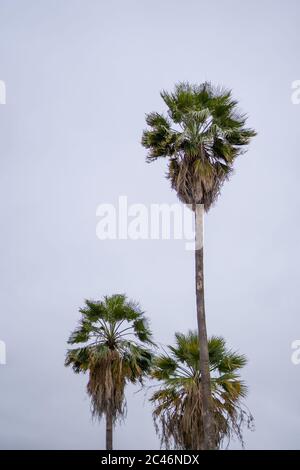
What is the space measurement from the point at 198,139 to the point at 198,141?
3.2 inches

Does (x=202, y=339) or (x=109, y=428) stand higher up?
(x=202, y=339)

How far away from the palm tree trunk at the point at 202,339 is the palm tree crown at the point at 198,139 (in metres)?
1.04

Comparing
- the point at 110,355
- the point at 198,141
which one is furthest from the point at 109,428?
the point at 198,141

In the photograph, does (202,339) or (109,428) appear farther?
(109,428)

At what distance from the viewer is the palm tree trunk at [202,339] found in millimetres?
20531

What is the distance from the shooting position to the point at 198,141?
78.4 ft

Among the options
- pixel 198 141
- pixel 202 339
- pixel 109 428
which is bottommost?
pixel 109 428

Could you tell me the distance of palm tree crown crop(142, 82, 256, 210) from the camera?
23781 millimetres

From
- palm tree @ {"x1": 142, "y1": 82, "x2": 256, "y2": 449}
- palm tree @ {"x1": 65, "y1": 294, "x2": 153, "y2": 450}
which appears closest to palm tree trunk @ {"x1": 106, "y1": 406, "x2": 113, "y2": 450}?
palm tree @ {"x1": 65, "y1": 294, "x2": 153, "y2": 450}

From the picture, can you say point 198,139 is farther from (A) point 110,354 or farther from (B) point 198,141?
(A) point 110,354
